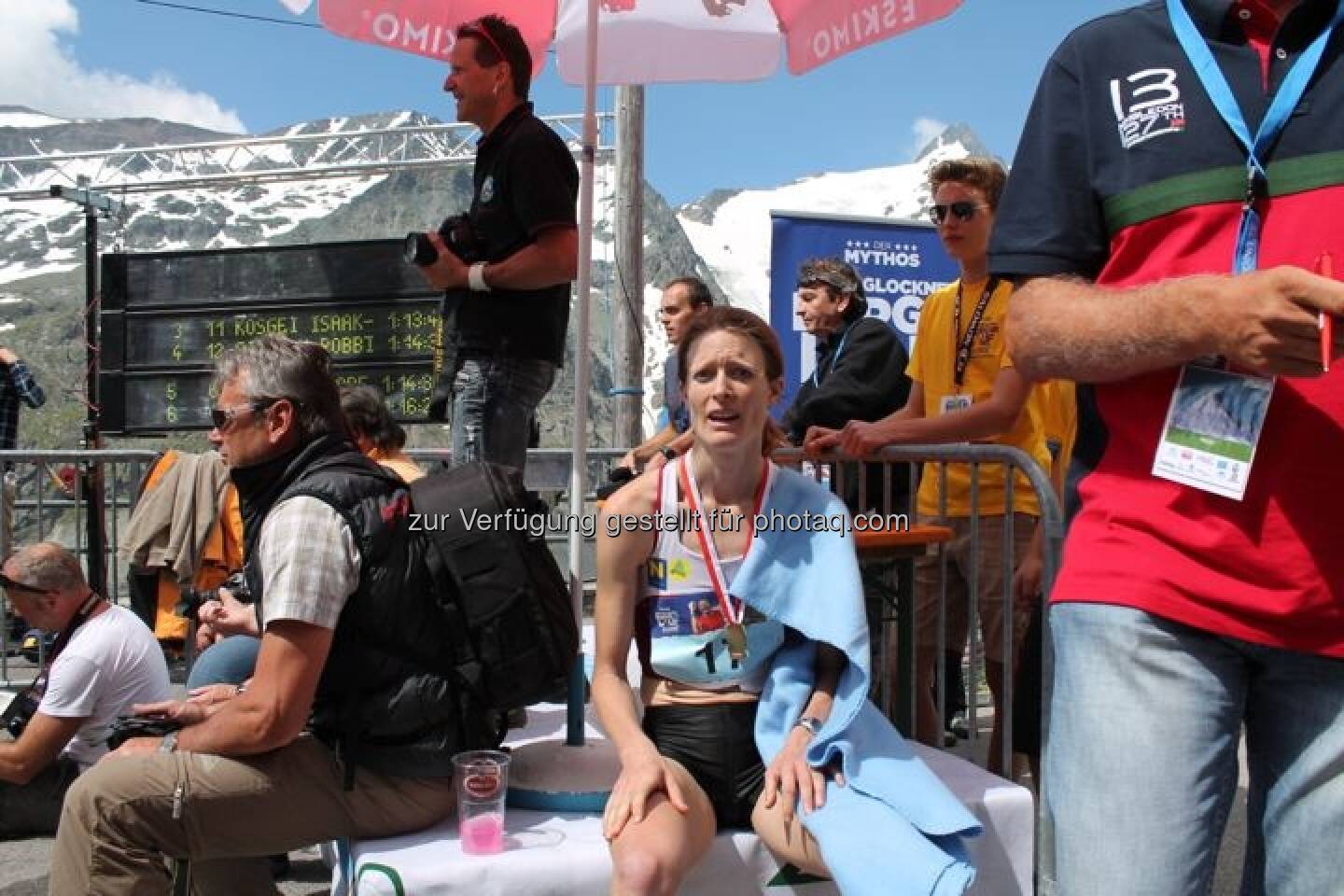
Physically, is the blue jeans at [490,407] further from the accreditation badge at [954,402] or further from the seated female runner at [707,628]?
the accreditation badge at [954,402]

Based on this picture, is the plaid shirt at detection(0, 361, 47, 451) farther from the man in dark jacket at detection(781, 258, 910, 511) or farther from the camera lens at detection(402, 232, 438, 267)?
the man in dark jacket at detection(781, 258, 910, 511)

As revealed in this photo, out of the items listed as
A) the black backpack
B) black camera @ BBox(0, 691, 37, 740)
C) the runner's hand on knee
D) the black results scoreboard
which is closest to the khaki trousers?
the black backpack

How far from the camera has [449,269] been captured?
3.56 metres

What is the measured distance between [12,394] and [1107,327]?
8.88m

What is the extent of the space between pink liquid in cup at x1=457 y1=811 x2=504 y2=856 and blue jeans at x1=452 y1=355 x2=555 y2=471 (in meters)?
1.30

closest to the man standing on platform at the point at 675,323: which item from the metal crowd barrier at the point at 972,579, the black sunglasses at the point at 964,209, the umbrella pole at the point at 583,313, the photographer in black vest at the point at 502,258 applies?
the metal crowd barrier at the point at 972,579

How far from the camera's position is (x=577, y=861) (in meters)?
2.41

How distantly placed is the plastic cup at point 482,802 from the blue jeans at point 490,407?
121 cm

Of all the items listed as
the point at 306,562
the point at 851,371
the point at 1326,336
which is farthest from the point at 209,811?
the point at 851,371

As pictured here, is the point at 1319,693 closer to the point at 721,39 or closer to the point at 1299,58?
the point at 1299,58

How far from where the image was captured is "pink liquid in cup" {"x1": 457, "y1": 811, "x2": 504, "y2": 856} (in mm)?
2467

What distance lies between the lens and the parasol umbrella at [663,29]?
3967mm

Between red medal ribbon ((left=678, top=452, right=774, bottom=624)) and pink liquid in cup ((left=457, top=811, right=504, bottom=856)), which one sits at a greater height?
red medal ribbon ((left=678, top=452, right=774, bottom=624))

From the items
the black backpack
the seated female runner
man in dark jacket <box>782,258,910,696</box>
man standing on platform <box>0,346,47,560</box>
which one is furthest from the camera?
man standing on platform <box>0,346,47,560</box>
